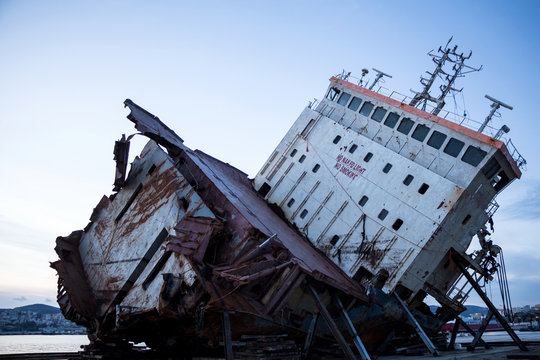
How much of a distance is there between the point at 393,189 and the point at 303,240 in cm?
367

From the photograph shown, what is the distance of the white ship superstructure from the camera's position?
1352 centimetres

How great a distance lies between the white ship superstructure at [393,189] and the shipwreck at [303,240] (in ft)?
0.15

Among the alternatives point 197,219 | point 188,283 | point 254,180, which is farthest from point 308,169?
point 188,283

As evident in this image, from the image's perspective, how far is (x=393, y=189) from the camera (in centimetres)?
1457

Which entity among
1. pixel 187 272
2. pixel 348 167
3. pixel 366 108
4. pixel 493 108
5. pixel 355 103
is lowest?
pixel 187 272

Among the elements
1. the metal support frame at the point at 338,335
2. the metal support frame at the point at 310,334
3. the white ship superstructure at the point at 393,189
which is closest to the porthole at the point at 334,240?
the white ship superstructure at the point at 393,189

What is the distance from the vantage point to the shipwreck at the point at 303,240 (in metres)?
10.5

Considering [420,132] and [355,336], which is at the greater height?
[420,132]

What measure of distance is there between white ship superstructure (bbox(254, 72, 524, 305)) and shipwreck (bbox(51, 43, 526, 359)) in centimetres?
5

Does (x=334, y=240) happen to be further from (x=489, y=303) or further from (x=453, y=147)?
(x=489, y=303)

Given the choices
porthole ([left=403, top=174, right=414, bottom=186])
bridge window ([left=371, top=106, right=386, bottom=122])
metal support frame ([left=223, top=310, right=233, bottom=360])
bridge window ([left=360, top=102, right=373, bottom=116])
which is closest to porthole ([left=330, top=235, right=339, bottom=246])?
porthole ([left=403, top=174, right=414, bottom=186])

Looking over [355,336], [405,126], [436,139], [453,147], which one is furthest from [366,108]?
[355,336]

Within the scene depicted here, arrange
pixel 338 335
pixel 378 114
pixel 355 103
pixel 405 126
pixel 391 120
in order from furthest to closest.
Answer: pixel 355 103, pixel 378 114, pixel 391 120, pixel 405 126, pixel 338 335

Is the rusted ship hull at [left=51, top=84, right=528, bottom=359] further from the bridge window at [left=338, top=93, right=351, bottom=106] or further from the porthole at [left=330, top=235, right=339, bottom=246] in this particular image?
the bridge window at [left=338, top=93, right=351, bottom=106]
